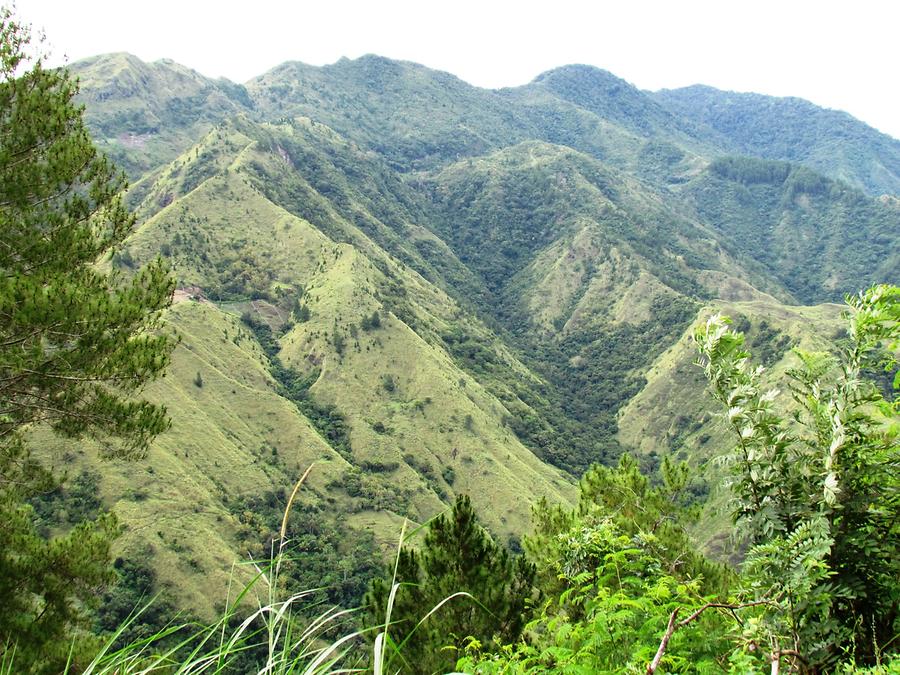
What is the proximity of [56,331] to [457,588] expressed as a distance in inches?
405

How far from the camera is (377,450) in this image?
10294 cm

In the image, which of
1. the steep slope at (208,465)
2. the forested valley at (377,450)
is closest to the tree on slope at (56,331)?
the forested valley at (377,450)

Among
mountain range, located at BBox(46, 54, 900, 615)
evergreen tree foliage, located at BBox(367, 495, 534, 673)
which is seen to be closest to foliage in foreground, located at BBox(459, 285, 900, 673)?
evergreen tree foliage, located at BBox(367, 495, 534, 673)

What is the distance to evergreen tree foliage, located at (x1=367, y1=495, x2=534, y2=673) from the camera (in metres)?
12.1

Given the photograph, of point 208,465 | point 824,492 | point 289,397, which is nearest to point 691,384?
point 289,397

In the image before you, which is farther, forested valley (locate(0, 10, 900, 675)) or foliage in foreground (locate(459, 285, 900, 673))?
forested valley (locate(0, 10, 900, 675))

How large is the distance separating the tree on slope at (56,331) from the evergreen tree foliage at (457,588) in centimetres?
742

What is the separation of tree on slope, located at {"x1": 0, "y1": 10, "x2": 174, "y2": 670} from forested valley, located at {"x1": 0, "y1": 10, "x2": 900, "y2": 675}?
0.08 metres

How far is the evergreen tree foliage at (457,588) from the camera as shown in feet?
39.7

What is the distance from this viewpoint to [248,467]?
87.2 metres

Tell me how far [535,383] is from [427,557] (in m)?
150

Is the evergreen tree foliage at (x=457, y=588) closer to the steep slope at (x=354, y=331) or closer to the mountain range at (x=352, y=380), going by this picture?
the mountain range at (x=352, y=380)

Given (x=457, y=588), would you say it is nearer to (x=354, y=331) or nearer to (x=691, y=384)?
(x=354, y=331)

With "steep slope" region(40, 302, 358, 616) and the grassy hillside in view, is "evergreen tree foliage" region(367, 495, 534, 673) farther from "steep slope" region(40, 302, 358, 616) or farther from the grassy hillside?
the grassy hillside
